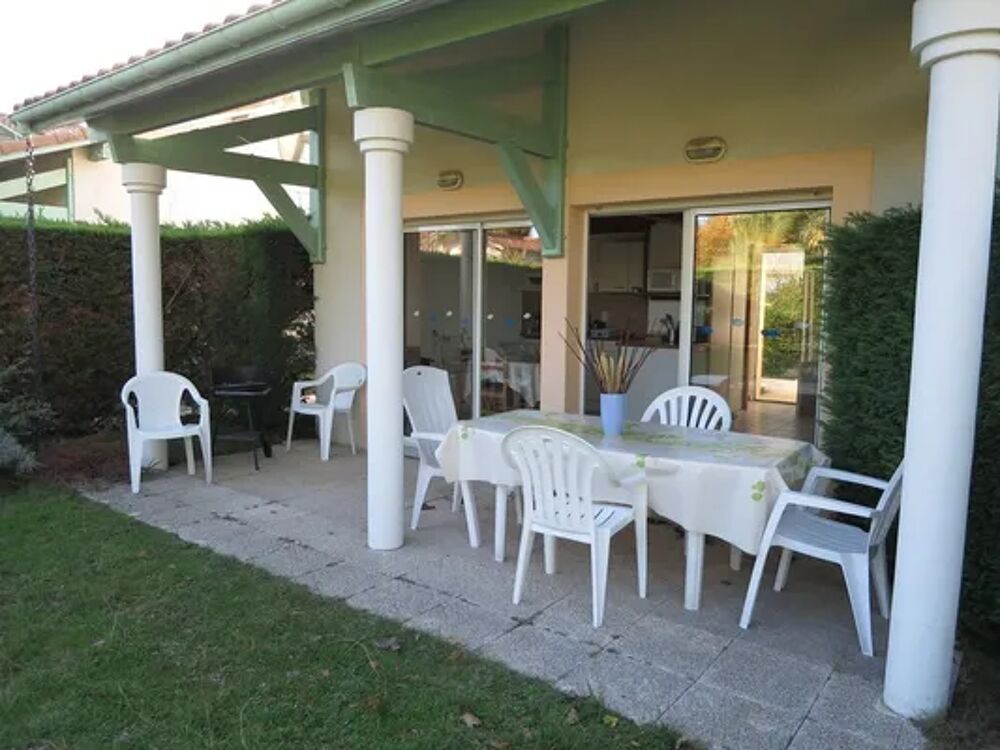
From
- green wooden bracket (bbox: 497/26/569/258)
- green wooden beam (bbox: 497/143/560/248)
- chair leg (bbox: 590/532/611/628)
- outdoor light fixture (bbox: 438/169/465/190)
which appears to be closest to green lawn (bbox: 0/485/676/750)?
chair leg (bbox: 590/532/611/628)

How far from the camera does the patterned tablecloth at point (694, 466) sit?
317 centimetres

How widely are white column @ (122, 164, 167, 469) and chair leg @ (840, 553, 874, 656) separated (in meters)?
5.30

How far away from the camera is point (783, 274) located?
4.86 meters

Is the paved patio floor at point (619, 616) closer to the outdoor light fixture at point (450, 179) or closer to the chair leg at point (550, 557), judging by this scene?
the chair leg at point (550, 557)

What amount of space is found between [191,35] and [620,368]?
3.05 meters

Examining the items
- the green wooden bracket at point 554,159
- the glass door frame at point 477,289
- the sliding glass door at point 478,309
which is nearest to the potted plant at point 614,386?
the green wooden bracket at point 554,159

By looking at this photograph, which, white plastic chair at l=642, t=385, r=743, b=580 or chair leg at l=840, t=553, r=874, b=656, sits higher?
white plastic chair at l=642, t=385, r=743, b=580

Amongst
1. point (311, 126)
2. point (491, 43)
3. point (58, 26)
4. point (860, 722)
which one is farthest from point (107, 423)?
point (58, 26)

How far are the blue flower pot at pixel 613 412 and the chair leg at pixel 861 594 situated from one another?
4.32ft

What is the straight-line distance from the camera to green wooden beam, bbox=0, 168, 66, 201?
10945mm

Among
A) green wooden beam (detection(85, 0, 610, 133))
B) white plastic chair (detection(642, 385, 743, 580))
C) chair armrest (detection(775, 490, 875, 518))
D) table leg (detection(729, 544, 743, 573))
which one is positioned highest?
green wooden beam (detection(85, 0, 610, 133))

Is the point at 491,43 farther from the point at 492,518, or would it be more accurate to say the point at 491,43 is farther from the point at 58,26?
the point at 58,26

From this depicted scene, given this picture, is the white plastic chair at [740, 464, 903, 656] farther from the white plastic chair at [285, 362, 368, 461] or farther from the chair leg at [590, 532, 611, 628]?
the white plastic chair at [285, 362, 368, 461]

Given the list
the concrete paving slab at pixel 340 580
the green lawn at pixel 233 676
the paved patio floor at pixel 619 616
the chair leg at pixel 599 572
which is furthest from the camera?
the concrete paving slab at pixel 340 580
